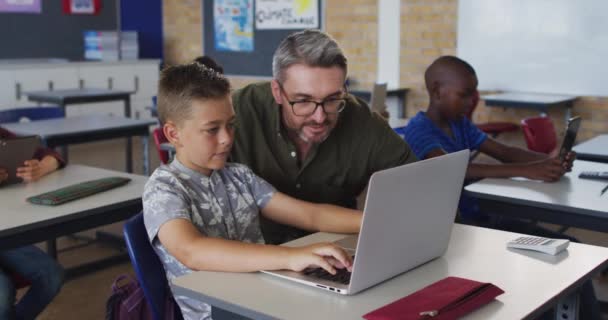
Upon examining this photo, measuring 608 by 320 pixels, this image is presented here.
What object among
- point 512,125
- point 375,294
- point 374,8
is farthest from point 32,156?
point 374,8

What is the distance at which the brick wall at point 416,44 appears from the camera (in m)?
5.39

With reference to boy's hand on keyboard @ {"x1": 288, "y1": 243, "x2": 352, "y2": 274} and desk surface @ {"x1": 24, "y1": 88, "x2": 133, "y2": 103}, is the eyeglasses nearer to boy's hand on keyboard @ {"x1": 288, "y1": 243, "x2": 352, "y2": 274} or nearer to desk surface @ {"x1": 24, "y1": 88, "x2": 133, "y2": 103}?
boy's hand on keyboard @ {"x1": 288, "y1": 243, "x2": 352, "y2": 274}

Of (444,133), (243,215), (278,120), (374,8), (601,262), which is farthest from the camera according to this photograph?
(374,8)

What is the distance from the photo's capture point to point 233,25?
743 centimetres

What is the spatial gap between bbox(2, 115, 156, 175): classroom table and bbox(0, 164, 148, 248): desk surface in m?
0.97

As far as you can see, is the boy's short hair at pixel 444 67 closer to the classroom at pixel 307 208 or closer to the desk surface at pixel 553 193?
the classroom at pixel 307 208

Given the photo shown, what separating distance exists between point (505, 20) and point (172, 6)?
13.2 feet

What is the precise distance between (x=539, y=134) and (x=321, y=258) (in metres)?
2.62

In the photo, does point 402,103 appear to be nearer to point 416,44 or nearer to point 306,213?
point 416,44

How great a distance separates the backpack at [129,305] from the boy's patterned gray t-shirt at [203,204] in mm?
79

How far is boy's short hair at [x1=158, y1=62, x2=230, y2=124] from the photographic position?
1.68m

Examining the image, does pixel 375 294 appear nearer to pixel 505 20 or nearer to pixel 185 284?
→ pixel 185 284

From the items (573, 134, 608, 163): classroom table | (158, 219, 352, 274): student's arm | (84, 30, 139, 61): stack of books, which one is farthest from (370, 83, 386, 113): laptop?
(84, 30, 139, 61): stack of books

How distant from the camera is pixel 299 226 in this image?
6.01 ft
